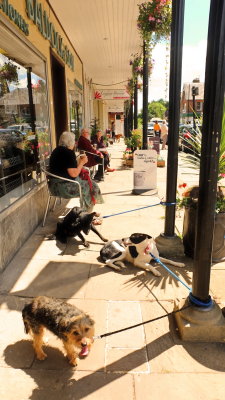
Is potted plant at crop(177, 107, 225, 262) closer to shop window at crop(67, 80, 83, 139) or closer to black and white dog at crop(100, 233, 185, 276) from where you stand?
black and white dog at crop(100, 233, 185, 276)

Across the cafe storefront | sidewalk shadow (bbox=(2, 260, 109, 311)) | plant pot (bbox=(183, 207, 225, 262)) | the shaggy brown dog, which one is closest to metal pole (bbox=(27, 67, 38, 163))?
the cafe storefront

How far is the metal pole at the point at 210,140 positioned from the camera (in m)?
2.02

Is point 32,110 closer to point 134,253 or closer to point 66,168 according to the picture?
point 66,168

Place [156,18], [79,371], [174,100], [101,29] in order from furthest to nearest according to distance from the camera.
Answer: [101,29], [156,18], [174,100], [79,371]

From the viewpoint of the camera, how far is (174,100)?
3.62m

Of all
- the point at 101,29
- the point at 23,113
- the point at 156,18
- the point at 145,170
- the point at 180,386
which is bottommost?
the point at 180,386

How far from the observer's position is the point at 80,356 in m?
2.23

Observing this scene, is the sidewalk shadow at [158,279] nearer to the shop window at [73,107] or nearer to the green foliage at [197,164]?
the green foliage at [197,164]

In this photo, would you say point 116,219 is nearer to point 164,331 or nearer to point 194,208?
point 194,208

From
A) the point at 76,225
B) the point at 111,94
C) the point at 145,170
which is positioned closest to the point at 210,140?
the point at 76,225

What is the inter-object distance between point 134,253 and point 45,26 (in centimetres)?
483

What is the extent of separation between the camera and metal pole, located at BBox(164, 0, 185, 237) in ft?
11.2

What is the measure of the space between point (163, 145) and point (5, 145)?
51.5 feet

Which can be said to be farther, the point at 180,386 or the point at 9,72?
the point at 9,72
